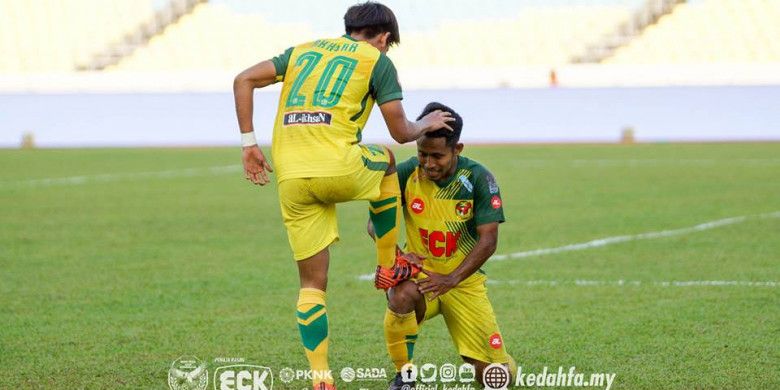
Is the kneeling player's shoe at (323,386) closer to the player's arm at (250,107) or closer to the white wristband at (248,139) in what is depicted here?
the player's arm at (250,107)

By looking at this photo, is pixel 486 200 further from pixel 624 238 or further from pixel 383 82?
pixel 624 238

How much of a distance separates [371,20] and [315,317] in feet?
4.34

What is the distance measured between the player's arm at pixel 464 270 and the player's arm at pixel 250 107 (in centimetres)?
94

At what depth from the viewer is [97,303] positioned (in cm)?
795

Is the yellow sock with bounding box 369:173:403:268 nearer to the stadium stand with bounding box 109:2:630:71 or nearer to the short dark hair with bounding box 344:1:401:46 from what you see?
the short dark hair with bounding box 344:1:401:46

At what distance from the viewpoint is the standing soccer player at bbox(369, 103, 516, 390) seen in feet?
18.1

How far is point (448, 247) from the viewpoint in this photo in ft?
19.2

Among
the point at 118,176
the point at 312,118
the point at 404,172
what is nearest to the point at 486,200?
the point at 404,172

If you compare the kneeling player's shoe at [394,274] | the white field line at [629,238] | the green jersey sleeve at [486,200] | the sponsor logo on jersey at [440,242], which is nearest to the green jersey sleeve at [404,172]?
the sponsor logo on jersey at [440,242]

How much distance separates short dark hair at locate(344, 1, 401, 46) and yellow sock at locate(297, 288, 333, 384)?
1.18 metres

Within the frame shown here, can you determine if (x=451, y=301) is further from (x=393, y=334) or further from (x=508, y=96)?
(x=508, y=96)

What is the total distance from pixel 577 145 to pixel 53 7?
19736mm

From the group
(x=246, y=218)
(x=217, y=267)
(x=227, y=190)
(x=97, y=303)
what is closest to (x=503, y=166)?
(x=227, y=190)

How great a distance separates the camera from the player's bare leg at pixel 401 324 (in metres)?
5.50
